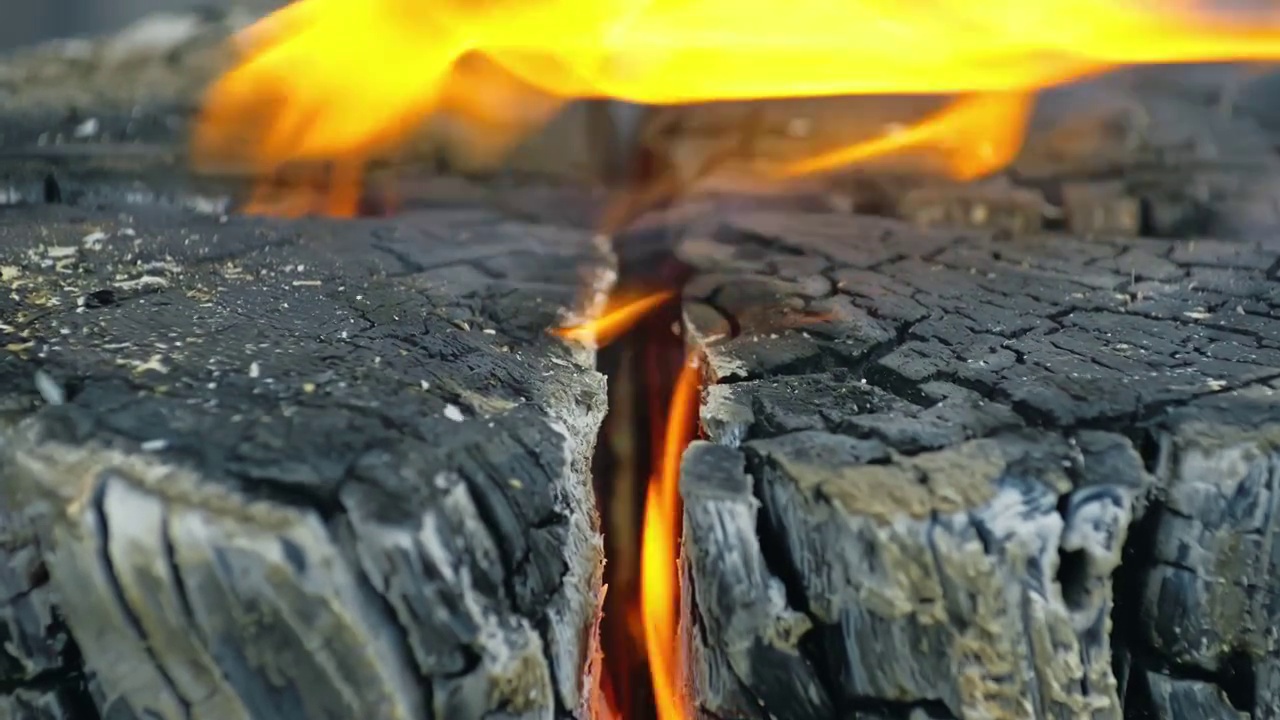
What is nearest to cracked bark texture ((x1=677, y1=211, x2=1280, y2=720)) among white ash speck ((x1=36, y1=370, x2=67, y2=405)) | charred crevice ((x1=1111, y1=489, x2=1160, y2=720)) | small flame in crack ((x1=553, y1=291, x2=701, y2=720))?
charred crevice ((x1=1111, y1=489, x2=1160, y2=720))

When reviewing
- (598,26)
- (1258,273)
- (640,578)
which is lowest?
(640,578)

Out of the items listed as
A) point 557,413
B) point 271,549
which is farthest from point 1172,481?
point 271,549

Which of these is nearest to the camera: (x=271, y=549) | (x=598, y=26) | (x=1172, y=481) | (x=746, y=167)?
(x=271, y=549)

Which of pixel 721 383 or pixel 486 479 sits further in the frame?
pixel 721 383

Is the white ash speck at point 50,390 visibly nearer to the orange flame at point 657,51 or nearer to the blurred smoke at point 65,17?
the orange flame at point 657,51

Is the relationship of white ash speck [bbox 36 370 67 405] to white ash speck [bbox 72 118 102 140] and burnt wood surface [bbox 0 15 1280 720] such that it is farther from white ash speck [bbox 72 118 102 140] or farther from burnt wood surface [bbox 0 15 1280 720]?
white ash speck [bbox 72 118 102 140]

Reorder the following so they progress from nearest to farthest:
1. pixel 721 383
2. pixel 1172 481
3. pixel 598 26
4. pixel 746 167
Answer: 1. pixel 1172 481
2. pixel 721 383
3. pixel 598 26
4. pixel 746 167

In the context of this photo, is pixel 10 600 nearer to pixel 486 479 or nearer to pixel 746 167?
pixel 486 479

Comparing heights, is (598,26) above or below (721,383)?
above

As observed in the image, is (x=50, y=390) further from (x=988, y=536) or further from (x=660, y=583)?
(x=988, y=536)
